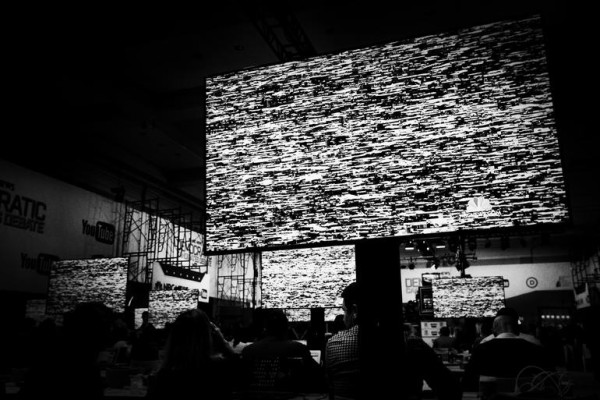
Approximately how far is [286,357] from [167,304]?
21.6 ft

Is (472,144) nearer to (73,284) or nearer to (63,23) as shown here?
(73,284)

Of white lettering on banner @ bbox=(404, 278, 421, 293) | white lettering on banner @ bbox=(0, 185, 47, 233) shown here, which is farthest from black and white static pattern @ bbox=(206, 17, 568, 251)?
white lettering on banner @ bbox=(404, 278, 421, 293)

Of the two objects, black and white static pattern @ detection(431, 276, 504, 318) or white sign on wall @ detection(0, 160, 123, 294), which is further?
white sign on wall @ detection(0, 160, 123, 294)

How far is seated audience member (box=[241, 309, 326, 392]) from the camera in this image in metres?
2.57

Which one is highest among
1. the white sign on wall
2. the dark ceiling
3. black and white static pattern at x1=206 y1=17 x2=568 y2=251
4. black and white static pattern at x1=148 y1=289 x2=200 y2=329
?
the dark ceiling

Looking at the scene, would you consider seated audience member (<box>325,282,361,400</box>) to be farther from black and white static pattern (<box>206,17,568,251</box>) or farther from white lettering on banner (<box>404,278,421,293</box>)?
white lettering on banner (<box>404,278,421,293</box>)

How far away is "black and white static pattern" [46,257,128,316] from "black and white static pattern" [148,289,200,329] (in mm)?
2582

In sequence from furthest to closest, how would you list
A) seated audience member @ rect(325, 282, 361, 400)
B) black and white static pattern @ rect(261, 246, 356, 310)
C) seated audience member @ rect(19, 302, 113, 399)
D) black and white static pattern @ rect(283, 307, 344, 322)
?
1. black and white static pattern @ rect(283, 307, 344, 322)
2. black and white static pattern @ rect(261, 246, 356, 310)
3. seated audience member @ rect(325, 282, 361, 400)
4. seated audience member @ rect(19, 302, 113, 399)

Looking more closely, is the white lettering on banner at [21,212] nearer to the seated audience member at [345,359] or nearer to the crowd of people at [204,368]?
the crowd of people at [204,368]

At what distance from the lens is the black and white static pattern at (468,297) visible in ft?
27.8

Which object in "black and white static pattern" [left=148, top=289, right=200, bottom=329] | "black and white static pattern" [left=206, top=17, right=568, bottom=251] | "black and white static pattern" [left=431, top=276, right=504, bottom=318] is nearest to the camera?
"black and white static pattern" [left=206, top=17, right=568, bottom=251]

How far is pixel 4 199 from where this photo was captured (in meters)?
9.82

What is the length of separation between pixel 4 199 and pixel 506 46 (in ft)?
35.1

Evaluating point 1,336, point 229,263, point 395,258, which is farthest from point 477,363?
point 229,263
